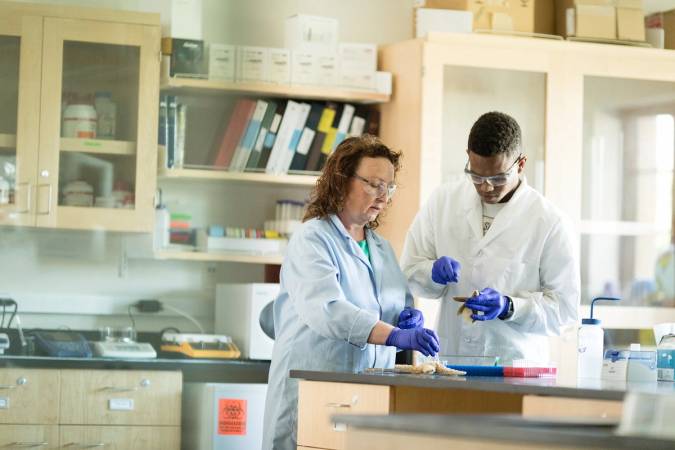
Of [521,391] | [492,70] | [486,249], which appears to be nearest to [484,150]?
[486,249]

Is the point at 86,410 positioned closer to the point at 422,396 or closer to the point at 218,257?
the point at 218,257

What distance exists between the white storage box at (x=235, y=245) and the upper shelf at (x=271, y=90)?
1.79ft

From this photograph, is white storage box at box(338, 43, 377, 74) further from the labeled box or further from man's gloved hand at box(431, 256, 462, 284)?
man's gloved hand at box(431, 256, 462, 284)

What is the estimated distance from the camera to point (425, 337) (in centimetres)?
261

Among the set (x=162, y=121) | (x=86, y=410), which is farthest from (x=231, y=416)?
(x=162, y=121)

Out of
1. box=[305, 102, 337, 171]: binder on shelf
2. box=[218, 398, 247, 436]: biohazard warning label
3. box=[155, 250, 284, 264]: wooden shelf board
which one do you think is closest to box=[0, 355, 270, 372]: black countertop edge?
box=[218, 398, 247, 436]: biohazard warning label

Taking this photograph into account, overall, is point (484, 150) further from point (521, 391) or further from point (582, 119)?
point (582, 119)

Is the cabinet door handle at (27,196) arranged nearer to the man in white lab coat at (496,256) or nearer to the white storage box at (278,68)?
the white storage box at (278,68)

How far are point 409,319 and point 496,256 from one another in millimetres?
432

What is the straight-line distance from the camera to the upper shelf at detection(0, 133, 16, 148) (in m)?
3.96

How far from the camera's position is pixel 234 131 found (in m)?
4.22

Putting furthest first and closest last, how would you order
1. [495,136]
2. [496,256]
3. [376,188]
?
[496,256]
[495,136]
[376,188]

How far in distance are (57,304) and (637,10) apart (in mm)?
2542

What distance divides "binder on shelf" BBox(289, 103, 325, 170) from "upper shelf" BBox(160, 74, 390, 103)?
8cm
